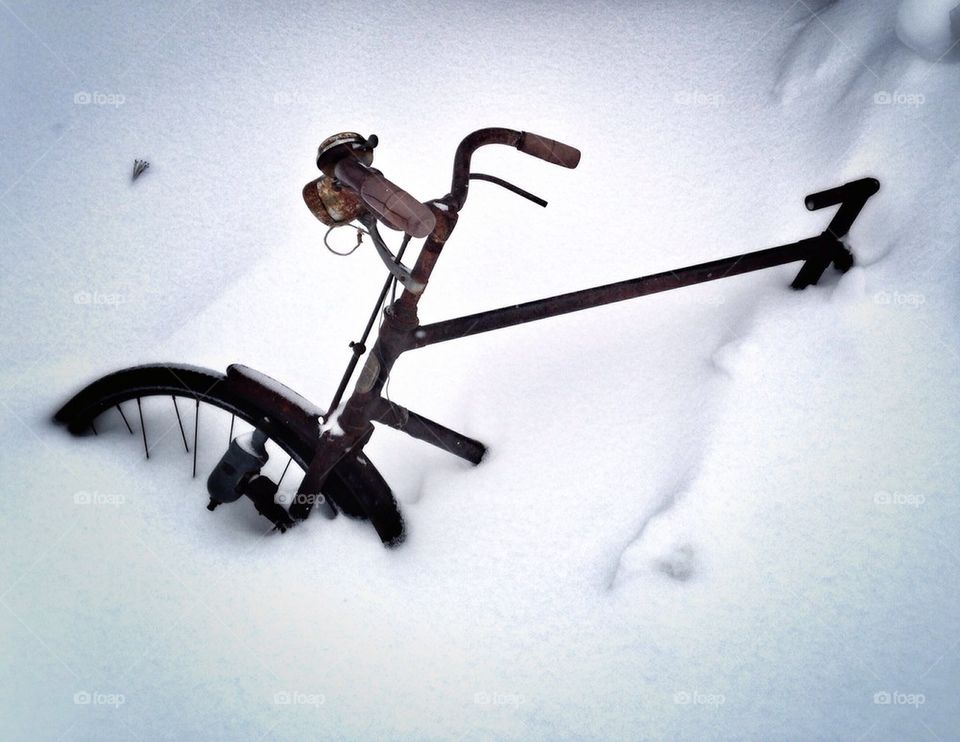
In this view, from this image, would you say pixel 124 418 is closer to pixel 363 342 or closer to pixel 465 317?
pixel 363 342

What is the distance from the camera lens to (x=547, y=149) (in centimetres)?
144

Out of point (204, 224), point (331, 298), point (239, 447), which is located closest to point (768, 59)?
point (331, 298)

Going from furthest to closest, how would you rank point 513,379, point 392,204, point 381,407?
point 513,379, point 381,407, point 392,204

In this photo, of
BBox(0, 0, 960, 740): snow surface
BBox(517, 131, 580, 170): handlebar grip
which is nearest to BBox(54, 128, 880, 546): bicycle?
BBox(517, 131, 580, 170): handlebar grip

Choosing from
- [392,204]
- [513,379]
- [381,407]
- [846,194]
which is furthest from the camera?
[513,379]

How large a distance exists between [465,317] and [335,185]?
17.7 inches

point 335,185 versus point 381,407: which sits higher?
point 335,185

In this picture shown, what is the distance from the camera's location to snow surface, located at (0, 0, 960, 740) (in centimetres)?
170

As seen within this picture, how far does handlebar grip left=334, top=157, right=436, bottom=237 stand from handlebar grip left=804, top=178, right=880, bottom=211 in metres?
1.27

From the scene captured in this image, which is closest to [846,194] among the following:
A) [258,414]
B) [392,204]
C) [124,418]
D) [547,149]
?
[547,149]

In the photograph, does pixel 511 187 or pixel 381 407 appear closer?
pixel 511 187

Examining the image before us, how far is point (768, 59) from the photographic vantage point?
294 centimetres

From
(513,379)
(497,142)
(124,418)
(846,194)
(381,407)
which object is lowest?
(124,418)

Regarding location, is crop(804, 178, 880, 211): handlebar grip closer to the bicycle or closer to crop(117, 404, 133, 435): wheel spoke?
the bicycle
